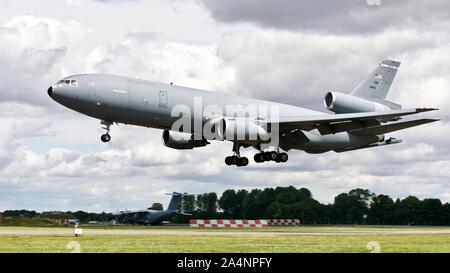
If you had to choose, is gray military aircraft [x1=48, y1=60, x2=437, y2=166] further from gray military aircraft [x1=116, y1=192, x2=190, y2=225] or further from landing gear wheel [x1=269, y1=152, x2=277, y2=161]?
gray military aircraft [x1=116, y1=192, x2=190, y2=225]

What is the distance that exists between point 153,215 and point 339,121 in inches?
1732

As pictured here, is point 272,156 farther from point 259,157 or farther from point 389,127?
point 389,127

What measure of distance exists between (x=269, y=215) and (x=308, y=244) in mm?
61360

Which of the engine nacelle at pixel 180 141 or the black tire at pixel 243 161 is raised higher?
the engine nacelle at pixel 180 141

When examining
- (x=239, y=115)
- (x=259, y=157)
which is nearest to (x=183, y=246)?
(x=239, y=115)

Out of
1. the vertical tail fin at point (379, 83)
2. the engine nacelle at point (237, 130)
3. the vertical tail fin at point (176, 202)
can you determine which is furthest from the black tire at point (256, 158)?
the vertical tail fin at point (176, 202)

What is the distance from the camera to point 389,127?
177ft

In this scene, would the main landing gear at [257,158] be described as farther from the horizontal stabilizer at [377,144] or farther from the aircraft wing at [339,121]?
the horizontal stabilizer at [377,144]

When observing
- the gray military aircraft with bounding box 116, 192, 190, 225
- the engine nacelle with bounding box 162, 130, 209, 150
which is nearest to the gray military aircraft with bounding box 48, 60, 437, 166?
the engine nacelle with bounding box 162, 130, 209, 150

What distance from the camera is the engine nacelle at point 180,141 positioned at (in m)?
53.6

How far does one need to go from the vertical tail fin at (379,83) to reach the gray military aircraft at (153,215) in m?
38.0
